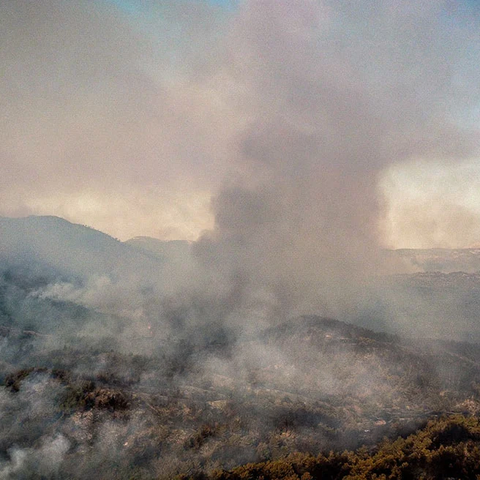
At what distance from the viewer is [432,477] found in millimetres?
52031

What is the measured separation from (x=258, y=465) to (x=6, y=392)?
52809 mm

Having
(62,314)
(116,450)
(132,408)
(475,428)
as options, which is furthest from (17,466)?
(62,314)

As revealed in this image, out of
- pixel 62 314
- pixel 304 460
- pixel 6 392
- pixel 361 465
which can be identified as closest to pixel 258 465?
pixel 304 460

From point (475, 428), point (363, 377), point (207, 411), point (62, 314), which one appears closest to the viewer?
point (475, 428)

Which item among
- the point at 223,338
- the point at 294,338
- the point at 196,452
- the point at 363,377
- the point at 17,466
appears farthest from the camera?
the point at 223,338

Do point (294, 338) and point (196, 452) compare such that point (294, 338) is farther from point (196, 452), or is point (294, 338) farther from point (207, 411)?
point (196, 452)

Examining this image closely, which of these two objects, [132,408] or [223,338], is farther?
[223,338]

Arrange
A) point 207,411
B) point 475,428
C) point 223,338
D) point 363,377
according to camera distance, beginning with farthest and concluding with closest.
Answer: point 223,338
point 363,377
point 207,411
point 475,428

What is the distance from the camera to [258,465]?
54438 mm

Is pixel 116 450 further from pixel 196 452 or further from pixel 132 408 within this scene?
pixel 196 452

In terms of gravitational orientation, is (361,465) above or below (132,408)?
below

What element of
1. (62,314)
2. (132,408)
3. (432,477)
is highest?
(62,314)

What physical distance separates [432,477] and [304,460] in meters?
19.8

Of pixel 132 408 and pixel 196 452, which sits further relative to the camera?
pixel 132 408
